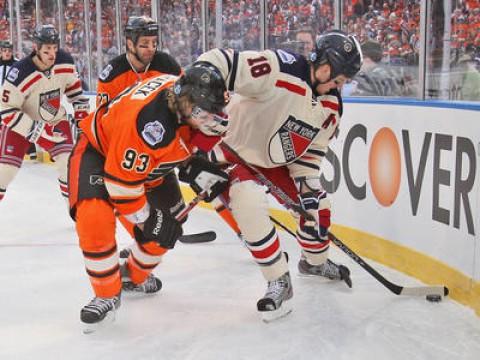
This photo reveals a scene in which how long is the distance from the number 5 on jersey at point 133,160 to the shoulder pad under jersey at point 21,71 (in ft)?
6.16

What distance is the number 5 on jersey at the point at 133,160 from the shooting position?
6.42 ft

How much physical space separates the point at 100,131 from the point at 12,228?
6.62 feet

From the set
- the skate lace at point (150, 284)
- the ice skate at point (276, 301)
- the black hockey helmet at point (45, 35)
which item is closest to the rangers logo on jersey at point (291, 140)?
the ice skate at point (276, 301)

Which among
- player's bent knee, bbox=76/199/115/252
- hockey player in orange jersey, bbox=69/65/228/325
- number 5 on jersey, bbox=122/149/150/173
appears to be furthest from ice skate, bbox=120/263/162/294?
number 5 on jersey, bbox=122/149/150/173

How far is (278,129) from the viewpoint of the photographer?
241cm

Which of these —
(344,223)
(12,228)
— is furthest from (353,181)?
(12,228)

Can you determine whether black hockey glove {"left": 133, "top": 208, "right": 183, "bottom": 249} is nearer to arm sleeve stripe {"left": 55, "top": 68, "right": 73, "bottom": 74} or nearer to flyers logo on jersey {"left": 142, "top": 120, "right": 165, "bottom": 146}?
flyers logo on jersey {"left": 142, "top": 120, "right": 165, "bottom": 146}

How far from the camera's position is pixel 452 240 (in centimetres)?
253

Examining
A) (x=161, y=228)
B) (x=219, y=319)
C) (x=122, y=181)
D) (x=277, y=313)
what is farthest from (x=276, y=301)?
(x=122, y=181)

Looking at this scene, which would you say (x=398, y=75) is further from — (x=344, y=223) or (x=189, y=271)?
(x=189, y=271)

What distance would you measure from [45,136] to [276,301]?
1.93 metres

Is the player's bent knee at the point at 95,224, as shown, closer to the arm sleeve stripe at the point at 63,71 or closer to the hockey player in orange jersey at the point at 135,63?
the hockey player in orange jersey at the point at 135,63

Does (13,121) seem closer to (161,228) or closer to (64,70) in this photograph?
(64,70)

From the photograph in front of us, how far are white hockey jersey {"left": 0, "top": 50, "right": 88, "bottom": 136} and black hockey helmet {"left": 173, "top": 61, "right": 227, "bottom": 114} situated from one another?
1.87m
